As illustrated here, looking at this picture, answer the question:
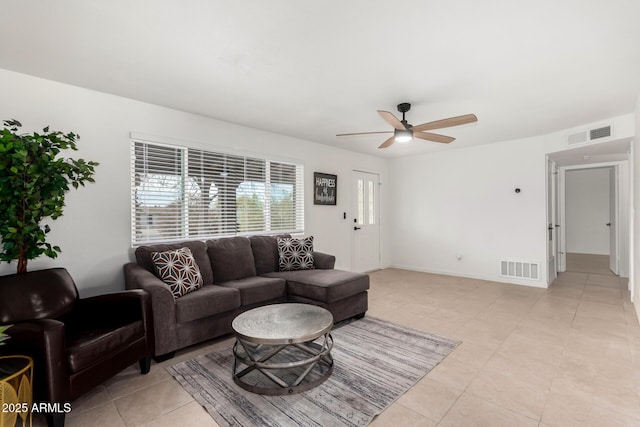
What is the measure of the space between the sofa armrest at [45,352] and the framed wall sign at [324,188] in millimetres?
3811

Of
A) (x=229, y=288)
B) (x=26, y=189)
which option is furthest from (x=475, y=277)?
(x=26, y=189)

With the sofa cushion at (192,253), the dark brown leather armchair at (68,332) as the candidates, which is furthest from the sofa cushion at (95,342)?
the sofa cushion at (192,253)

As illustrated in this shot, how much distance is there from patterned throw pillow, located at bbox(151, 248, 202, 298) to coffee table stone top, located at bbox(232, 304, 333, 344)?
78cm

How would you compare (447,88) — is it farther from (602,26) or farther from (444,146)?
(444,146)

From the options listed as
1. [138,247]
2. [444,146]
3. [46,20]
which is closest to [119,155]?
[138,247]

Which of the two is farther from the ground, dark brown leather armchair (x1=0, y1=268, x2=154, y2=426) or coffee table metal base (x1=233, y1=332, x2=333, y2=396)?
dark brown leather armchair (x1=0, y1=268, x2=154, y2=426)

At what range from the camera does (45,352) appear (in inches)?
67.0

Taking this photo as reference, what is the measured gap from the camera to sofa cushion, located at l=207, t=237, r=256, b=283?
3.51 meters

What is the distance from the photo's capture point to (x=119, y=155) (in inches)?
125

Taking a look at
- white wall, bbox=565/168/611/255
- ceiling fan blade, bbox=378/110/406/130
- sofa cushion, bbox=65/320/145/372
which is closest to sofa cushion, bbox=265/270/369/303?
sofa cushion, bbox=65/320/145/372

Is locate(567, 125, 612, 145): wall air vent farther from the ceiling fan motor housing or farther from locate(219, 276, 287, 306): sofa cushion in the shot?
locate(219, 276, 287, 306): sofa cushion

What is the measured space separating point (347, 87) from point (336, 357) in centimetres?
248

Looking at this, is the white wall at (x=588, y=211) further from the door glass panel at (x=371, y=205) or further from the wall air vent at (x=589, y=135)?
the door glass panel at (x=371, y=205)

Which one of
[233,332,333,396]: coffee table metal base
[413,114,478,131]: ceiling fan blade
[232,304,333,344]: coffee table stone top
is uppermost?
[413,114,478,131]: ceiling fan blade
